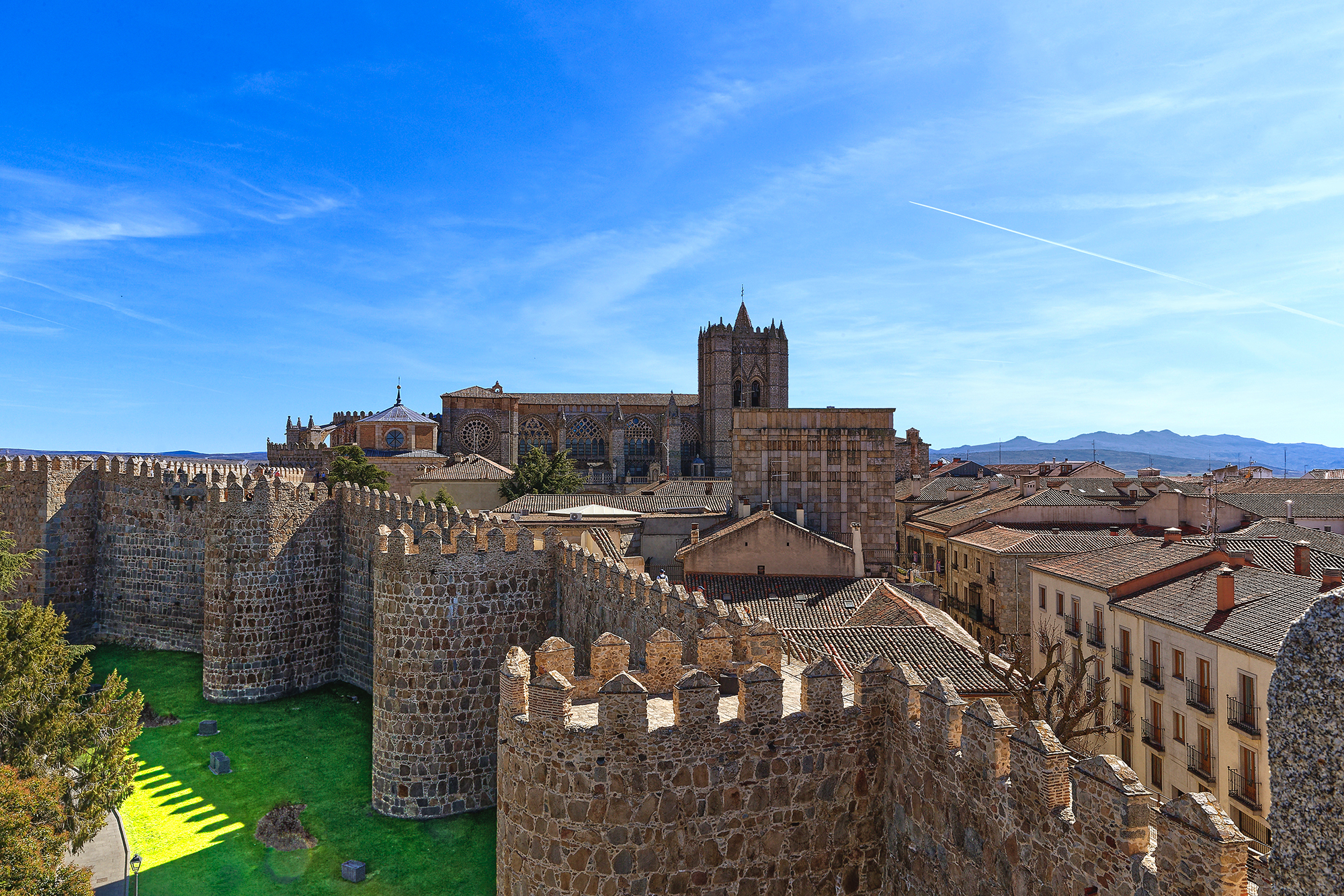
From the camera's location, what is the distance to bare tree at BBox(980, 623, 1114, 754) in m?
14.9

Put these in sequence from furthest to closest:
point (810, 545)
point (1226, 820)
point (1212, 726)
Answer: point (810, 545) → point (1212, 726) → point (1226, 820)

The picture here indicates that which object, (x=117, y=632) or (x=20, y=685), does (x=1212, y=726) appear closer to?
(x=20, y=685)

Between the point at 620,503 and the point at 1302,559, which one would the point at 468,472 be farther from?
the point at 1302,559

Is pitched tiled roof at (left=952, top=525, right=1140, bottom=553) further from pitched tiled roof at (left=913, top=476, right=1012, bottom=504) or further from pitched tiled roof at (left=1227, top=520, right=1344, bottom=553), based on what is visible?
pitched tiled roof at (left=913, top=476, right=1012, bottom=504)

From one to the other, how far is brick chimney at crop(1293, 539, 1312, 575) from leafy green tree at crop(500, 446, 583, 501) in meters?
40.0

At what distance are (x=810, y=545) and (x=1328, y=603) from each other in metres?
22.7

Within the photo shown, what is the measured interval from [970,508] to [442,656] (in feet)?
125

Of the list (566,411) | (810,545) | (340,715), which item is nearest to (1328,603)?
(340,715)

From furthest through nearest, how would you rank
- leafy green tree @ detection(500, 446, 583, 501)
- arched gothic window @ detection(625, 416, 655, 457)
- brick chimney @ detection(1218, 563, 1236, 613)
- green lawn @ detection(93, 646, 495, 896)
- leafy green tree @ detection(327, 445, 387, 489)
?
arched gothic window @ detection(625, 416, 655, 457)
leafy green tree @ detection(500, 446, 583, 501)
leafy green tree @ detection(327, 445, 387, 489)
brick chimney @ detection(1218, 563, 1236, 613)
green lawn @ detection(93, 646, 495, 896)

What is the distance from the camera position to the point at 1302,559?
71.4ft

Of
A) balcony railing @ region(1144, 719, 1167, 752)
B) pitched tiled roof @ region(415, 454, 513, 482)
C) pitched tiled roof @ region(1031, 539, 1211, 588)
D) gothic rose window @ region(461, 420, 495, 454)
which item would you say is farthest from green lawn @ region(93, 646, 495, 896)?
gothic rose window @ region(461, 420, 495, 454)

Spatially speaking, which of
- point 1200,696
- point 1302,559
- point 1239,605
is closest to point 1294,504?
point 1302,559

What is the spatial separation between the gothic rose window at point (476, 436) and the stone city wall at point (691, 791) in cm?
7475

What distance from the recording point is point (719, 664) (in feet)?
28.1
